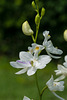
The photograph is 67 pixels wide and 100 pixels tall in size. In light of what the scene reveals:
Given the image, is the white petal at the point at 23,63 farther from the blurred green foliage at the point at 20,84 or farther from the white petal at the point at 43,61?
the blurred green foliage at the point at 20,84

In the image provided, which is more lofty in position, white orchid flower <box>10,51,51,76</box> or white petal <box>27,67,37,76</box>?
white orchid flower <box>10,51,51,76</box>

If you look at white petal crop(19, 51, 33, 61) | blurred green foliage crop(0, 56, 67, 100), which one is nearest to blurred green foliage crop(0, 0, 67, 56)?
blurred green foliage crop(0, 56, 67, 100)

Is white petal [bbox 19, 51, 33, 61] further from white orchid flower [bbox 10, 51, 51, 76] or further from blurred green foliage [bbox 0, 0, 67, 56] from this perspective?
blurred green foliage [bbox 0, 0, 67, 56]

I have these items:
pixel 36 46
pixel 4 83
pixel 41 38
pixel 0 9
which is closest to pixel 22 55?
pixel 36 46

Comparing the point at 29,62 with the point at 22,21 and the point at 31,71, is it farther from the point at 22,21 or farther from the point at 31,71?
the point at 22,21

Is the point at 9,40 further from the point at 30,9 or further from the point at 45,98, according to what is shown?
the point at 45,98

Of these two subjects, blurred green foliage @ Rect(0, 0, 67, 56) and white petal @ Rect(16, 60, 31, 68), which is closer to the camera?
white petal @ Rect(16, 60, 31, 68)

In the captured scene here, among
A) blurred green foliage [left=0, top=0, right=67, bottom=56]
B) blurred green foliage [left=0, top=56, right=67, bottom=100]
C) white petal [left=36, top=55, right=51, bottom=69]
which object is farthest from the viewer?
blurred green foliage [left=0, top=0, right=67, bottom=56]

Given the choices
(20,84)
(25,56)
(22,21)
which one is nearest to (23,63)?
(25,56)

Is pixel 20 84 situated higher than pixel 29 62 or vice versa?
pixel 29 62
